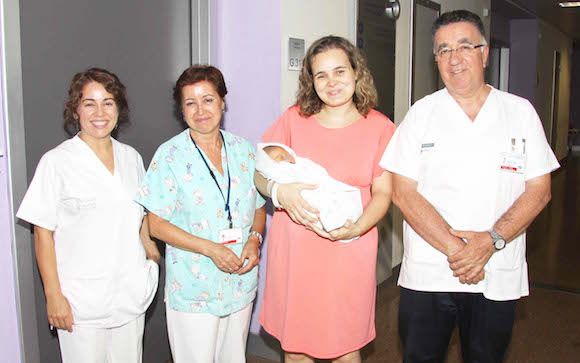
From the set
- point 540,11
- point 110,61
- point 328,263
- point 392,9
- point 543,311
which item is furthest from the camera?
point 540,11

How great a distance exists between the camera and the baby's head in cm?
190

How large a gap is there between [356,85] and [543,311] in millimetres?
2833

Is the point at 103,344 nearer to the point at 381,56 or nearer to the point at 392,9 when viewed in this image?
the point at 381,56

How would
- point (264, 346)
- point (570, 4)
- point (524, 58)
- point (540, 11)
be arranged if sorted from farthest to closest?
point (524, 58) → point (540, 11) → point (570, 4) → point (264, 346)

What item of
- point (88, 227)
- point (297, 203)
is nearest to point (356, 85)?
point (297, 203)

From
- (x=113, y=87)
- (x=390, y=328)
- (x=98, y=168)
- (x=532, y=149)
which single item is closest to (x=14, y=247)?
(x=98, y=168)

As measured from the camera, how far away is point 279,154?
1910 mm

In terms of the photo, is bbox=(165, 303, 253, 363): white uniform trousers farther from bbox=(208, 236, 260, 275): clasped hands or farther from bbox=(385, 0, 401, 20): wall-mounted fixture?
bbox=(385, 0, 401, 20): wall-mounted fixture

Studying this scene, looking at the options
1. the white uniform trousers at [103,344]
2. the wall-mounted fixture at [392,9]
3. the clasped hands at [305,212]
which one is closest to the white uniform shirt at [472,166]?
the clasped hands at [305,212]

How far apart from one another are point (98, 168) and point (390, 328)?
92.3 inches

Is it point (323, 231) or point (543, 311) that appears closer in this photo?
point (323, 231)

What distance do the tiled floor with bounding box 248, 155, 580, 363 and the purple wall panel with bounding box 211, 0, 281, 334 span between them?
0.98 meters

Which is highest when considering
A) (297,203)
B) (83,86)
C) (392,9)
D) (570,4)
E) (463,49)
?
(570,4)

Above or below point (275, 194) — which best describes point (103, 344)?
below
